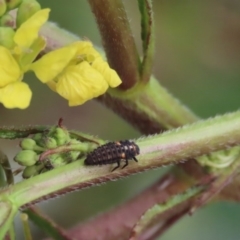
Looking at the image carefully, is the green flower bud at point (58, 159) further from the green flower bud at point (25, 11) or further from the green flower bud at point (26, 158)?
the green flower bud at point (25, 11)

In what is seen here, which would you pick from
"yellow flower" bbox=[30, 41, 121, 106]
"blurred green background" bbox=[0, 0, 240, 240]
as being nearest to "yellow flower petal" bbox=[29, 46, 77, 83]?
"yellow flower" bbox=[30, 41, 121, 106]

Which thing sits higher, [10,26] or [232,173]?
[10,26]

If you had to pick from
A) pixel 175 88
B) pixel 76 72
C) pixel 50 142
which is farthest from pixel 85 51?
pixel 175 88

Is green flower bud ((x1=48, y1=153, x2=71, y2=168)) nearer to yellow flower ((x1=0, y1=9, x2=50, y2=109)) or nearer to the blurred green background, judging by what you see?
yellow flower ((x1=0, y1=9, x2=50, y2=109))

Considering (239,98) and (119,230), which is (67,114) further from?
(119,230)

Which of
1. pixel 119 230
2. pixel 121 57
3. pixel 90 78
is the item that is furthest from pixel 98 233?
pixel 90 78

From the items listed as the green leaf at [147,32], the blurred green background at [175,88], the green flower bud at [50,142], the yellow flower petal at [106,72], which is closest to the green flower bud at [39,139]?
the green flower bud at [50,142]
